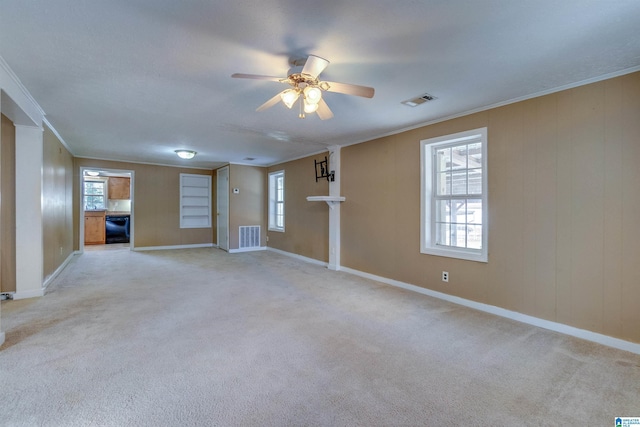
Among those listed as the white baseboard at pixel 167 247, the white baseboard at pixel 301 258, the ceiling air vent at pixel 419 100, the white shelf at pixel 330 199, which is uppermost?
the ceiling air vent at pixel 419 100

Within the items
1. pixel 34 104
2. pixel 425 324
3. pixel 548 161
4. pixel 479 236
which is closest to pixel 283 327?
pixel 425 324

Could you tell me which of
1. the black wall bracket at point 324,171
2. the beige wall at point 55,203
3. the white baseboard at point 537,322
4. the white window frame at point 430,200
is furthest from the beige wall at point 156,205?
the white window frame at point 430,200

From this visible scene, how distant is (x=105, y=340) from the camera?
93.4 inches

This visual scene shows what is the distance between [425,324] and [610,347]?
1.42 meters

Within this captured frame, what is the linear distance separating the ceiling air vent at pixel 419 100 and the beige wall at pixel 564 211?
69 cm

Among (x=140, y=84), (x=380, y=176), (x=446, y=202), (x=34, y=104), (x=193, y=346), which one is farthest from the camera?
(x=380, y=176)

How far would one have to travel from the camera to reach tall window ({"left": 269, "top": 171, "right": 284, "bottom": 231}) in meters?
7.26

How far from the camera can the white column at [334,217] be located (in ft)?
16.7

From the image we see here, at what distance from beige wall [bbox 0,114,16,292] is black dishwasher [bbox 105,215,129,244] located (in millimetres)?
5857

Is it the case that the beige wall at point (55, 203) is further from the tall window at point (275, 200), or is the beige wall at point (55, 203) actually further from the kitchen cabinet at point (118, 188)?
the tall window at point (275, 200)

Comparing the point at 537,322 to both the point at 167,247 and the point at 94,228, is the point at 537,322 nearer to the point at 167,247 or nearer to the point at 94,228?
the point at 167,247

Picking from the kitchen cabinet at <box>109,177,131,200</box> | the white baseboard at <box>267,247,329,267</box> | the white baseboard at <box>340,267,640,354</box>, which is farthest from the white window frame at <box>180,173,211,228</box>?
the white baseboard at <box>340,267,640,354</box>

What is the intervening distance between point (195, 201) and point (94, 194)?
3703mm

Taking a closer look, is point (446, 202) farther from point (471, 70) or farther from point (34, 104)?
point (34, 104)
